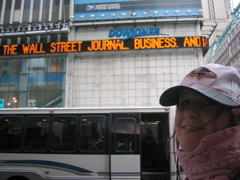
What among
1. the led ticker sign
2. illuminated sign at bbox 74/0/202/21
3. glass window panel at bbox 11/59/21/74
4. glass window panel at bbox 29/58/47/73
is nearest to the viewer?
the led ticker sign

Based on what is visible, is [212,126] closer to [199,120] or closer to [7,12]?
[199,120]

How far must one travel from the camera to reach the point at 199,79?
120 centimetres

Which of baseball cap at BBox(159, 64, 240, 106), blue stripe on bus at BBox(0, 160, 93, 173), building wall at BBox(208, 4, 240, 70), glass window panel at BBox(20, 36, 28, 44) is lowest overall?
blue stripe on bus at BBox(0, 160, 93, 173)

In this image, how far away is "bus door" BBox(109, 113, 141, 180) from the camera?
6.51 meters

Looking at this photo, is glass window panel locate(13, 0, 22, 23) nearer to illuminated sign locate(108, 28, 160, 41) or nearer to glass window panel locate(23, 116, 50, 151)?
illuminated sign locate(108, 28, 160, 41)

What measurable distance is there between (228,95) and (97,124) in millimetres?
6299

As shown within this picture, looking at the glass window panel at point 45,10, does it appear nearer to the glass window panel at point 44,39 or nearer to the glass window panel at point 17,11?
the glass window panel at point 44,39

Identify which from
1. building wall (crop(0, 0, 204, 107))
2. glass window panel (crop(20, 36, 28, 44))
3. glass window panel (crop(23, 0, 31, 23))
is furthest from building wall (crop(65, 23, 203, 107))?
glass window panel (crop(23, 0, 31, 23))

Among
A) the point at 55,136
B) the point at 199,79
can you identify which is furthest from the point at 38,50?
the point at 199,79

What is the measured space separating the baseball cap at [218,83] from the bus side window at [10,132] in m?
7.57

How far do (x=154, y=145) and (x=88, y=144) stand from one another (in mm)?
2376

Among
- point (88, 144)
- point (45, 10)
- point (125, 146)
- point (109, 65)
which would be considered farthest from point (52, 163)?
point (45, 10)

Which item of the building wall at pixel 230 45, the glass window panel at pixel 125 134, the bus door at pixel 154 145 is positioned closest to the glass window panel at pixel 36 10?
the glass window panel at pixel 125 134

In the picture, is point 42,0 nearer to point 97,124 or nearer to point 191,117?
point 97,124
